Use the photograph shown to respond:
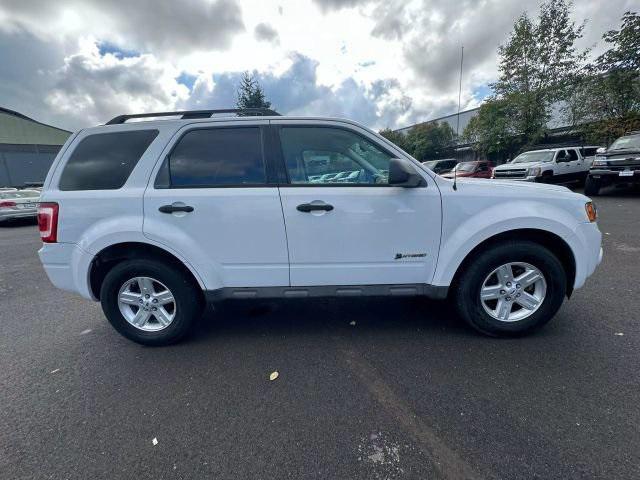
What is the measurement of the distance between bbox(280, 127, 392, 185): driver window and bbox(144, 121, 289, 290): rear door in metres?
0.24

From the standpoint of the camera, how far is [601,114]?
15.4m

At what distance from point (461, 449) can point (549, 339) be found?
165cm

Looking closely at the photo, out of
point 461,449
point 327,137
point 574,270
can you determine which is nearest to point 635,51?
point 574,270

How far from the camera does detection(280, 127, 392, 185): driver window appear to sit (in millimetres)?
2693

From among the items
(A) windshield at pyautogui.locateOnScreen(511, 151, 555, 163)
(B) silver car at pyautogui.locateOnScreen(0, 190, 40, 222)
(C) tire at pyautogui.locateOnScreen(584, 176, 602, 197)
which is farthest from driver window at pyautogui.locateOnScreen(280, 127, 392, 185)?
(A) windshield at pyautogui.locateOnScreen(511, 151, 555, 163)

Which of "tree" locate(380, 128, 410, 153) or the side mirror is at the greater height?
"tree" locate(380, 128, 410, 153)

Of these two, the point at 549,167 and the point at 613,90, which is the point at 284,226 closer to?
the point at 549,167

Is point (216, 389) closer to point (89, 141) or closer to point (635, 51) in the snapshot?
point (89, 141)

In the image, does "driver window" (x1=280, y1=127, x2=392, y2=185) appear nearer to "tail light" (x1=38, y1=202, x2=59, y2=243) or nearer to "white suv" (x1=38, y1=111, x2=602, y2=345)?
"white suv" (x1=38, y1=111, x2=602, y2=345)

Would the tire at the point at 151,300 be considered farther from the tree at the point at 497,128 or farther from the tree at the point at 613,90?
the tree at the point at 497,128

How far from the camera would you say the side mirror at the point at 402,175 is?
2.43 meters

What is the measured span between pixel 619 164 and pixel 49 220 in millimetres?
14374

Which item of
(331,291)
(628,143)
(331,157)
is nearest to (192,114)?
(331,157)

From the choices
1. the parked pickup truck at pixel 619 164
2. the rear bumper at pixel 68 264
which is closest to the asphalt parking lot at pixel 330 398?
the rear bumper at pixel 68 264
